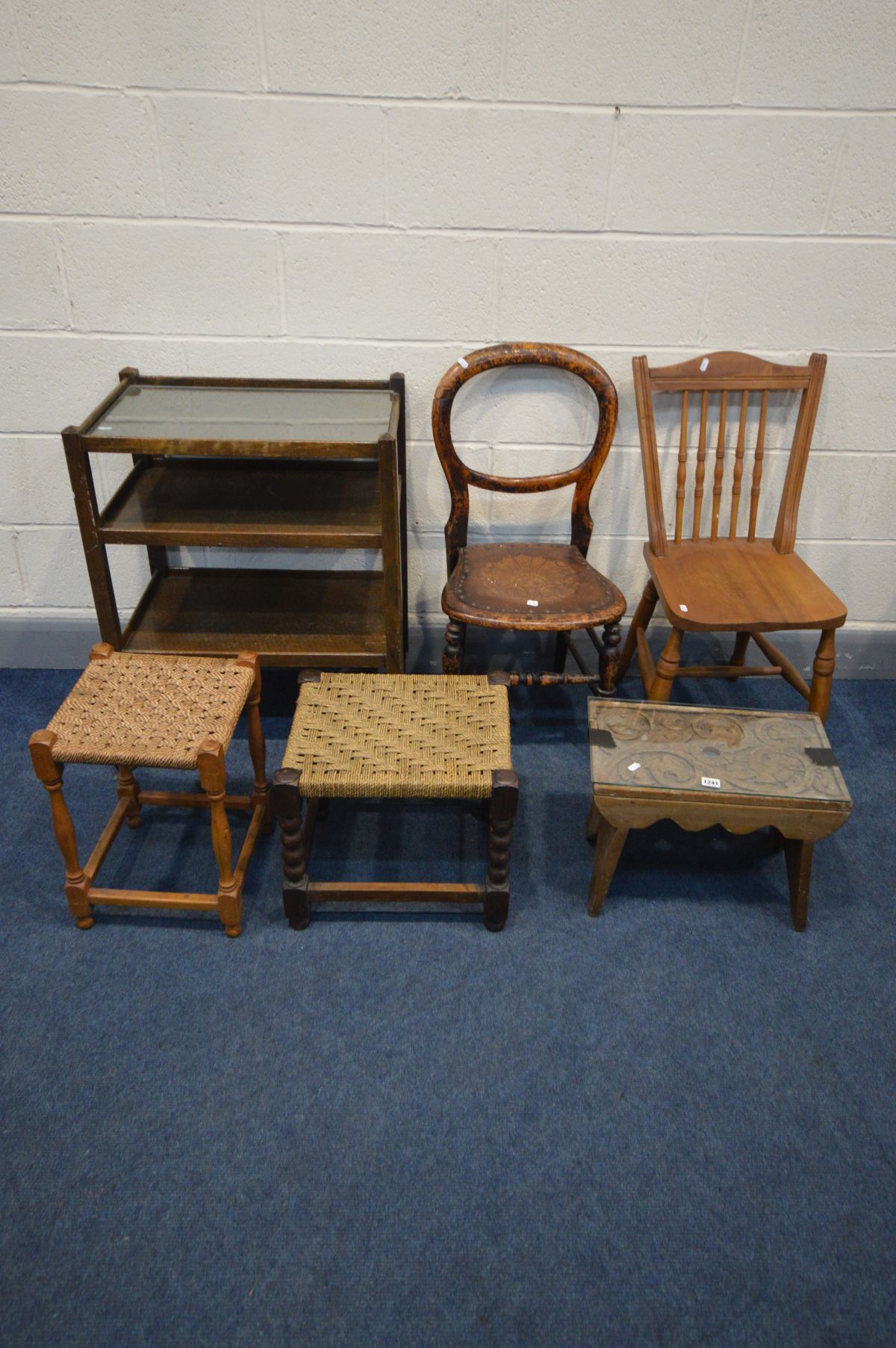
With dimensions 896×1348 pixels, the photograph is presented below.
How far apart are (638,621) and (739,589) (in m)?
0.38

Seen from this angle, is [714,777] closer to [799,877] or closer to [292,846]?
[799,877]

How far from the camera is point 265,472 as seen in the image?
8.28 feet

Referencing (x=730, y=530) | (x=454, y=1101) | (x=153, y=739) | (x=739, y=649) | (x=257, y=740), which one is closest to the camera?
(x=454, y=1101)

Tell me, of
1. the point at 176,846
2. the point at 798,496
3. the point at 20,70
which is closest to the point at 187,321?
the point at 20,70

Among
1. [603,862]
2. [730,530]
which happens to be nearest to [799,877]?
[603,862]

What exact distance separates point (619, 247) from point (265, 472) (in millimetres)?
1043

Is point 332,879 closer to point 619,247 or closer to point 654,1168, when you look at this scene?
point 654,1168

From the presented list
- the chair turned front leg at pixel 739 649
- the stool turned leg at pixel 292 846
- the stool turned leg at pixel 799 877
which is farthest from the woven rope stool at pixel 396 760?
the chair turned front leg at pixel 739 649

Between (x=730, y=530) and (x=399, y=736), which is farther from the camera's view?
(x=730, y=530)

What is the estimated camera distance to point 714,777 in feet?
6.41

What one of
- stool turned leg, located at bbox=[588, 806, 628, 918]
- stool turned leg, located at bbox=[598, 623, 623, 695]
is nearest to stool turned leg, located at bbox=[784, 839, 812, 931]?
stool turned leg, located at bbox=[588, 806, 628, 918]

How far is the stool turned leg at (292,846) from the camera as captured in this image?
1857 millimetres

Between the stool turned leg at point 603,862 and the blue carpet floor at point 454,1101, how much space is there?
48 millimetres

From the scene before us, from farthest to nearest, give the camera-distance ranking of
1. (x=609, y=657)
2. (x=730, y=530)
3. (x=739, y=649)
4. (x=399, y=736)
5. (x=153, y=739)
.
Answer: (x=739, y=649) < (x=730, y=530) < (x=609, y=657) < (x=399, y=736) < (x=153, y=739)
